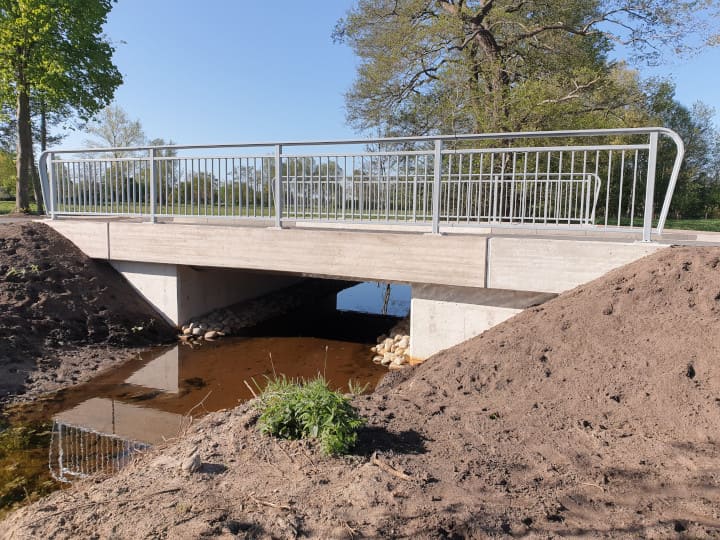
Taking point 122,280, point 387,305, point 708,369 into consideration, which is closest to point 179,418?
point 122,280

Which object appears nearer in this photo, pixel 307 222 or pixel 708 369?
pixel 708 369

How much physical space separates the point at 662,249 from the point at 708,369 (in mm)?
1857

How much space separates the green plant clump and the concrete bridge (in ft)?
11.8

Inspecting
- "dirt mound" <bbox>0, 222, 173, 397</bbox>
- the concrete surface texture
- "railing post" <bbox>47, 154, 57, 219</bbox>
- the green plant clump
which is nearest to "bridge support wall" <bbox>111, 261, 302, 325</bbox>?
the concrete surface texture

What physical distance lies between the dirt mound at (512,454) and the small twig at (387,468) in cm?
1

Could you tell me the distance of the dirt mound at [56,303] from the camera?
7512 mm

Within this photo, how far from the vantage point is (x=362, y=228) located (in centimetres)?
866

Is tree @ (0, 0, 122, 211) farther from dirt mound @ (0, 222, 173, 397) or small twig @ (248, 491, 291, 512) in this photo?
small twig @ (248, 491, 291, 512)

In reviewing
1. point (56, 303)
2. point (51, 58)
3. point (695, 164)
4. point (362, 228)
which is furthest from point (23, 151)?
point (695, 164)

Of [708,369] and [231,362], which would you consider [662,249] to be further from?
[231,362]

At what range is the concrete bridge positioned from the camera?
6.38 metres

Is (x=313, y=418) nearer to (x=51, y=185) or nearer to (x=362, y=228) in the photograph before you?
(x=362, y=228)

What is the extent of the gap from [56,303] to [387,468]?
7128 millimetres

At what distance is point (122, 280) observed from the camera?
956 cm
